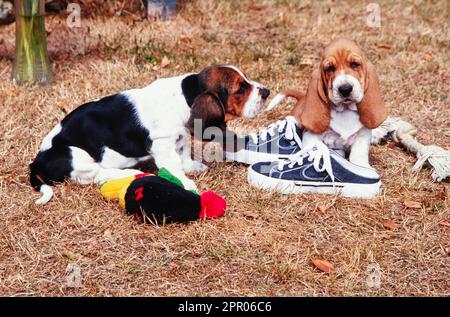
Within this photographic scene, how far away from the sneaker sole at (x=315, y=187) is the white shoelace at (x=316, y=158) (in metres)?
0.07

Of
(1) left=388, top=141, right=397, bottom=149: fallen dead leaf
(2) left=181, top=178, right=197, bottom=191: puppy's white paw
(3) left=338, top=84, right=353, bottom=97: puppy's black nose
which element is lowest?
(1) left=388, top=141, right=397, bottom=149: fallen dead leaf

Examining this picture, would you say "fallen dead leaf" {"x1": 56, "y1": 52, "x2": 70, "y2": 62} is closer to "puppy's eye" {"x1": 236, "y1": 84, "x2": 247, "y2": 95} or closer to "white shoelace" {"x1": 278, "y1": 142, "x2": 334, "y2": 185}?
"puppy's eye" {"x1": 236, "y1": 84, "x2": 247, "y2": 95}

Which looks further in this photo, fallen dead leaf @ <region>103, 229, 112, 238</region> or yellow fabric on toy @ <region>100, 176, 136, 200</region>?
yellow fabric on toy @ <region>100, 176, 136, 200</region>

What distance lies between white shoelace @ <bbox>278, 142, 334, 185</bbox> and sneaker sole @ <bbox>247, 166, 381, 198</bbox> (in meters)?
0.07

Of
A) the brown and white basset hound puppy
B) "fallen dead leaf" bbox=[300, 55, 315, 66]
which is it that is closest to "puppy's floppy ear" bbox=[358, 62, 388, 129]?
the brown and white basset hound puppy

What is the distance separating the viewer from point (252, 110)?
388 cm

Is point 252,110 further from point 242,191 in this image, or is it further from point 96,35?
point 96,35

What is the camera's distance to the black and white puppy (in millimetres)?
3848

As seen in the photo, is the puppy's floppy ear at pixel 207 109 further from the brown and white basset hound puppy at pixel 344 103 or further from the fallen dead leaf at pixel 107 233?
the fallen dead leaf at pixel 107 233

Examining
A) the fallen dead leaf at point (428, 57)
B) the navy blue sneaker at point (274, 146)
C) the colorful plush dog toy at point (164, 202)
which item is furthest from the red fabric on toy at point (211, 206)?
the fallen dead leaf at point (428, 57)

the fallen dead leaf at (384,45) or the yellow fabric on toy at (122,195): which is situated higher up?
the yellow fabric on toy at (122,195)

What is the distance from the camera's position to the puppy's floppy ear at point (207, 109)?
3721 mm

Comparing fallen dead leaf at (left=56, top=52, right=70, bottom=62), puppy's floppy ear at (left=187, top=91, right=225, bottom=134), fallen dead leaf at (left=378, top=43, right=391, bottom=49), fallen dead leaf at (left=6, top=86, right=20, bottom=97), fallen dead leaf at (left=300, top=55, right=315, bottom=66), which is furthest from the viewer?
fallen dead leaf at (left=378, top=43, right=391, bottom=49)

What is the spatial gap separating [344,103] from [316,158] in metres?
0.40
